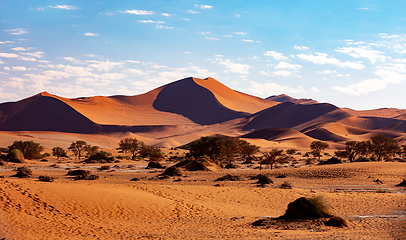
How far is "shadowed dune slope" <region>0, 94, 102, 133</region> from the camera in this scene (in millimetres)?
141625

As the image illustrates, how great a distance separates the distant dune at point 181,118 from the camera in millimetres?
126688

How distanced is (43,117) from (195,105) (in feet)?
205

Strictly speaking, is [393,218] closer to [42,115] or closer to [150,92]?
[42,115]

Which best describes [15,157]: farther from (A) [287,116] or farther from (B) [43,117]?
(A) [287,116]

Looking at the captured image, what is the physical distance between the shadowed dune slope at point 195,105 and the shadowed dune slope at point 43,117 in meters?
41.1

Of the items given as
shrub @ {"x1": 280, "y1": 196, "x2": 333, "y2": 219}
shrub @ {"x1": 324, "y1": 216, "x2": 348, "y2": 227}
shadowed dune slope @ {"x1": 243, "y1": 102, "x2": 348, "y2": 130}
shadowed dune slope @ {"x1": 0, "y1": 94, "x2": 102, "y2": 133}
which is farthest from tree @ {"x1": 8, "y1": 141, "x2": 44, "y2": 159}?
shadowed dune slope @ {"x1": 243, "y1": 102, "x2": 348, "y2": 130}

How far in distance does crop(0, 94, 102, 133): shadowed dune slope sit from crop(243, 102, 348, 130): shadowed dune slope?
58260 millimetres

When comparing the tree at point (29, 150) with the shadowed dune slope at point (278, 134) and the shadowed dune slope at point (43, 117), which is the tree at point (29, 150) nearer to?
the shadowed dune slope at point (278, 134)

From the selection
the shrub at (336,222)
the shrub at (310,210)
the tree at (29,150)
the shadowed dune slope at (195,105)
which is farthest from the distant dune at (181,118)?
the shrub at (336,222)

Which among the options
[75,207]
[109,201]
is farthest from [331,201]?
[75,207]

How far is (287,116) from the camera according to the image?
532 ft

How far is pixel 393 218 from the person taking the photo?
1470 centimetres

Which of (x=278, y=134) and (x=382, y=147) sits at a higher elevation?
(x=278, y=134)

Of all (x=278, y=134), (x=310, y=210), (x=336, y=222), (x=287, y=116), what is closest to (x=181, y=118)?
(x=287, y=116)
